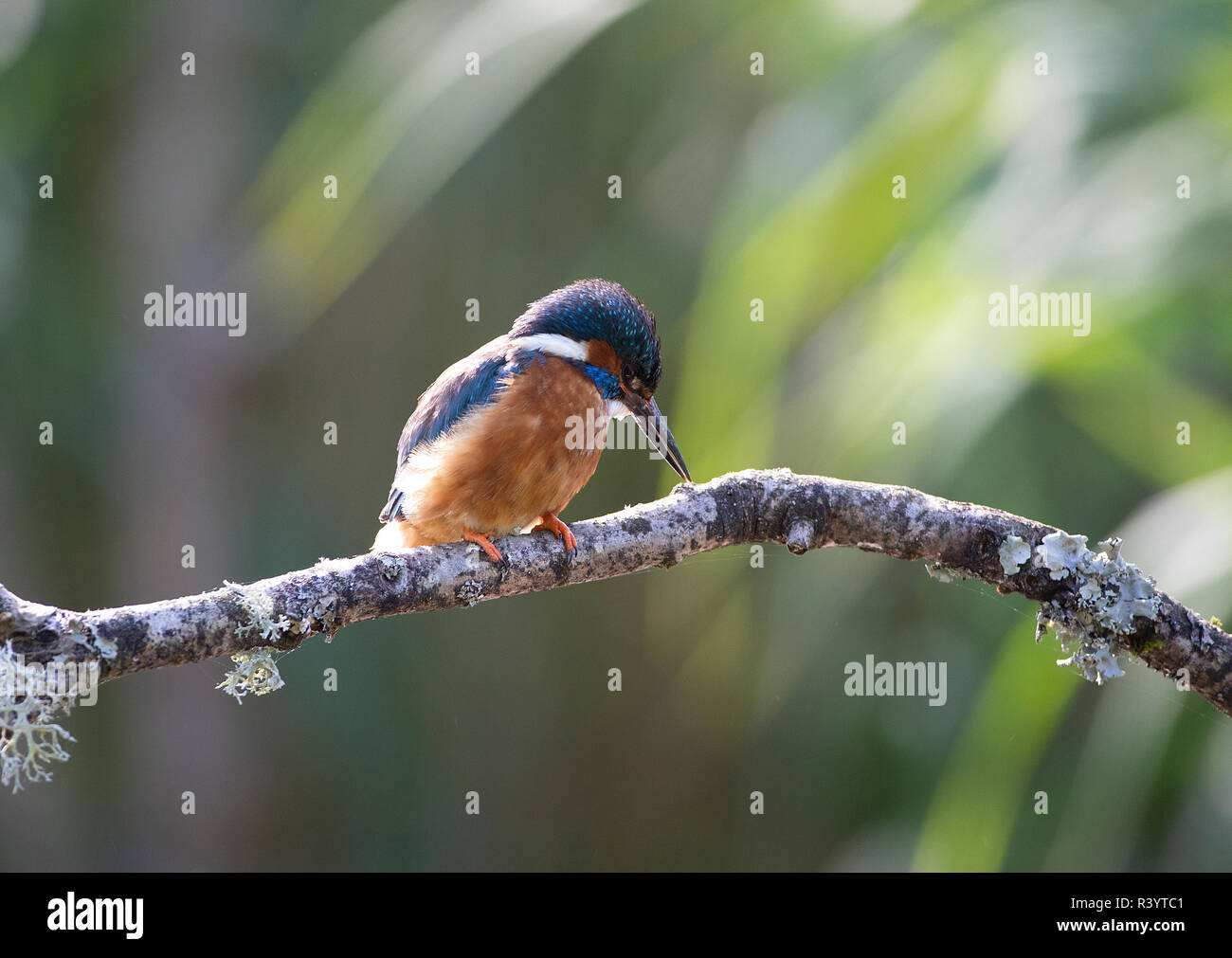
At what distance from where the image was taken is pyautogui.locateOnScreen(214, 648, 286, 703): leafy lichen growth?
1.48 metres

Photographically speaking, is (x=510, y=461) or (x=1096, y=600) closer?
(x=1096, y=600)

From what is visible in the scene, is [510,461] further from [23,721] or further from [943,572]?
[23,721]

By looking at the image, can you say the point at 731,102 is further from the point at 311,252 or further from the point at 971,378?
the point at 971,378

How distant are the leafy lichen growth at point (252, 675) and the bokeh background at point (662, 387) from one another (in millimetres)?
1254

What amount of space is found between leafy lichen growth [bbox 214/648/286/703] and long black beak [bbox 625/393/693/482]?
1.09 m

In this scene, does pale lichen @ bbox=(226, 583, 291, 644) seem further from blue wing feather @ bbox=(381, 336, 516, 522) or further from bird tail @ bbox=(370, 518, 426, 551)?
blue wing feather @ bbox=(381, 336, 516, 522)

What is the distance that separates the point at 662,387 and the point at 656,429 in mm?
3413

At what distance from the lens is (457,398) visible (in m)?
2.48

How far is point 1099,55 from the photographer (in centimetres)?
261

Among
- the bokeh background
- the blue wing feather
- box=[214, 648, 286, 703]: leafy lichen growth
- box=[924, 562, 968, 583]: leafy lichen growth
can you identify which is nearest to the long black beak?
the bokeh background

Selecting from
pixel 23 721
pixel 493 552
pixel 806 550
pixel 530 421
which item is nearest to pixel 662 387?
pixel 530 421

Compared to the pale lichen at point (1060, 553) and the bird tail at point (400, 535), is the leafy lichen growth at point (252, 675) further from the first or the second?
the pale lichen at point (1060, 553)

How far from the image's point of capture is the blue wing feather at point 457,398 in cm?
245

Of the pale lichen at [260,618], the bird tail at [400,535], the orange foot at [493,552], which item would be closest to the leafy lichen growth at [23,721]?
the pale lichen at [260,618]
